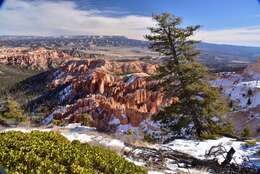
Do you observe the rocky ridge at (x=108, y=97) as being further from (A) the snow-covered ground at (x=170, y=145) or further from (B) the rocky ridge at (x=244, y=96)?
(A) the snow-covered ground at (x=170, y=145)

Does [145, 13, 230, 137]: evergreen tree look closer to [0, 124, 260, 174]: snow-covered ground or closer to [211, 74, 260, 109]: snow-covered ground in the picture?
[0, 124, 260, 174]: snow-covered ground

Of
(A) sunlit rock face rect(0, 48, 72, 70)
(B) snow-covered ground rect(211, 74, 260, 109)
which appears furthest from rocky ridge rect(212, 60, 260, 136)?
(A) sunlit rock face rect(0, 48, 72, 70)

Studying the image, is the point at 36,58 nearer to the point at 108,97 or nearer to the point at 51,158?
the point at 108,97

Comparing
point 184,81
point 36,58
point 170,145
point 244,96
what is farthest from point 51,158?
point 36,58

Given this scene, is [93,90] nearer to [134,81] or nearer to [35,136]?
[134,81]

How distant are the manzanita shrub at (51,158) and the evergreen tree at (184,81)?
999 centimetres

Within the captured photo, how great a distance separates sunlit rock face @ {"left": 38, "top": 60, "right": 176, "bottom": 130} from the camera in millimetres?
58656

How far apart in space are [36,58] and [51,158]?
196643 millimetres

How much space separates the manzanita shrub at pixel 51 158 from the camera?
164 inches

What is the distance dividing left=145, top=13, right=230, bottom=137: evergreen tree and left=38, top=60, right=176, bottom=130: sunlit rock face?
21094mm

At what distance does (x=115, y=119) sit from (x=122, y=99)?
1314 centimetres

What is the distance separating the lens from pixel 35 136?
18.4 ft

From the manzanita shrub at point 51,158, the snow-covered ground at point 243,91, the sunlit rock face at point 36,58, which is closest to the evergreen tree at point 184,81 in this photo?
the manzanita shrub at point 51,158

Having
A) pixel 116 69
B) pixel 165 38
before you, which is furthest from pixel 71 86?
pixel 165 38
